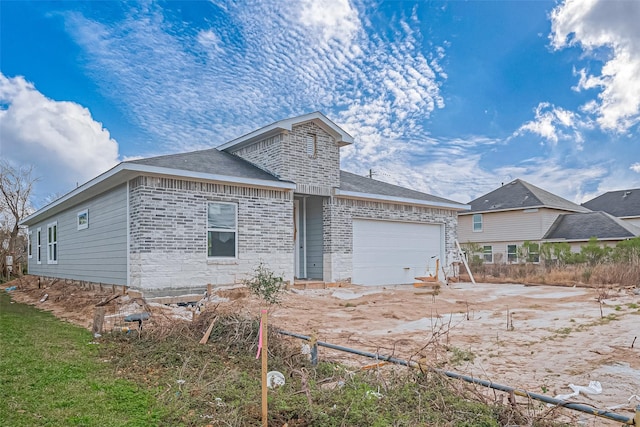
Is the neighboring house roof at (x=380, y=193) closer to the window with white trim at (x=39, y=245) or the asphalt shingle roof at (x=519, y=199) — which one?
the asphalt shingle roof at (x=519, y=199)

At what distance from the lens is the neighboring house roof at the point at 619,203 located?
32406mm

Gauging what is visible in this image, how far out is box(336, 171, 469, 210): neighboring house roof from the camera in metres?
15.3

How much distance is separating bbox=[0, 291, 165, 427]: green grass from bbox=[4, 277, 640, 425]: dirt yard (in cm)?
169

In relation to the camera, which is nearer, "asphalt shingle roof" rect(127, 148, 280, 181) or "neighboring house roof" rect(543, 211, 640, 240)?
"asphalt shingle roof" rect(127, 148, 280, 181)

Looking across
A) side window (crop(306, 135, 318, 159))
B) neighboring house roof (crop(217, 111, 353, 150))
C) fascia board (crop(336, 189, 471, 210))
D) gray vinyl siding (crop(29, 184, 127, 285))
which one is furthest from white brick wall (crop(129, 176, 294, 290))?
fascia board (crop(336, 189, 471, 210))

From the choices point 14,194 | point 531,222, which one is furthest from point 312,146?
point 14,194

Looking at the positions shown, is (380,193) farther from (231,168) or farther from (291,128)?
(231,168)

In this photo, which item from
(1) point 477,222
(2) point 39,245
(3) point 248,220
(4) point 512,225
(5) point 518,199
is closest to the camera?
(3) point 248,220

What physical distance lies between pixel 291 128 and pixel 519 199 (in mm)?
21414

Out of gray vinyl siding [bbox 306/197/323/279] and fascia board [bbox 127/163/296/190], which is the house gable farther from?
gray vinyl siding [bbox 306/197/323/279]

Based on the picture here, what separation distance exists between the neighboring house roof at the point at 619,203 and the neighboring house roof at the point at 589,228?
18.6 ft

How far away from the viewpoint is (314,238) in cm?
1537

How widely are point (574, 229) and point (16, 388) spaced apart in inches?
1163

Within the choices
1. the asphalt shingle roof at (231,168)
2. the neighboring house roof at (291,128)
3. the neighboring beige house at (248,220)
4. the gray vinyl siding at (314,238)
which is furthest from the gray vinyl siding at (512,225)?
the gray vinyl siding at (314,238)
